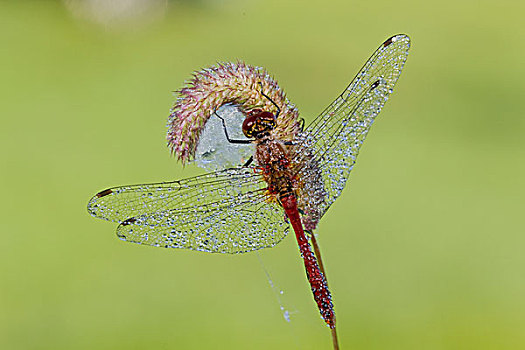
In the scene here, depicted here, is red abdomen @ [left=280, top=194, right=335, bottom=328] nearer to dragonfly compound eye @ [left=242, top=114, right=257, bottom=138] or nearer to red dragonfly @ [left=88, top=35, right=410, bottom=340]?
red dragonfly @ [left=88, top=35, right=410, bottom=340]

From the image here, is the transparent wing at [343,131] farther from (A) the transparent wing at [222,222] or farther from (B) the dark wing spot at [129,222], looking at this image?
(B) the dark wing spot at [129,222]

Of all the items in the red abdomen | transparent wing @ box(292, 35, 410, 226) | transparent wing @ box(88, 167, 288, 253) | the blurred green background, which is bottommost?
the red abdomen

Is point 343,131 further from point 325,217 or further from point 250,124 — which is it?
point 325,217

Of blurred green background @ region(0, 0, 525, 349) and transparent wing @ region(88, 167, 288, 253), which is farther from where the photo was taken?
blurred green background @ region(0, 0, 525, 349)

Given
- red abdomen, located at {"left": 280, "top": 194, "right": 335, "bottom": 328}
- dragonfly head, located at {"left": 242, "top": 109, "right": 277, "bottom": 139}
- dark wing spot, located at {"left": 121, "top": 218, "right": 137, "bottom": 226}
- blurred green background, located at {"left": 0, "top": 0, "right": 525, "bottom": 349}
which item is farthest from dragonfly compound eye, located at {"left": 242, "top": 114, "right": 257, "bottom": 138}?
blurred green background, located at {"left": 0, "top": 0, "right": 525, "bottom": 349}

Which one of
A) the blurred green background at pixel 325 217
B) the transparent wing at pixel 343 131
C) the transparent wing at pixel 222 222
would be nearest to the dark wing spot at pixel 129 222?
the transparent wing at pixel 222 222
